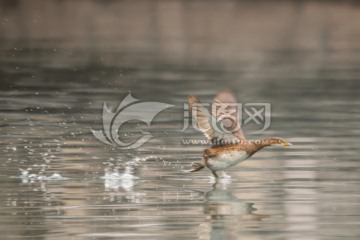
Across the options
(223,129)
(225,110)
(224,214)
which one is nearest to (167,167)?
(223,129)

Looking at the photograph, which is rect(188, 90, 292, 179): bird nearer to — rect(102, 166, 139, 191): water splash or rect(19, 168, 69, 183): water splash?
rect(102, 166, 139, 191): water splash

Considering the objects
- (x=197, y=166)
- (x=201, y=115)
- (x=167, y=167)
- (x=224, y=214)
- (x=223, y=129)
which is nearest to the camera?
(x=224, y=214)

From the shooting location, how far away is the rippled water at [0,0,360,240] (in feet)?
31.0

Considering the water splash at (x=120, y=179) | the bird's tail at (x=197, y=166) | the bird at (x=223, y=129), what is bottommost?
the water splash at (x=120, y=179)

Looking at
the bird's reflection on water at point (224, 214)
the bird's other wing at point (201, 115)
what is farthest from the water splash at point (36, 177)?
the bird's reflection on water at point (224, 214)

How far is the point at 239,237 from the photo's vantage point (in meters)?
8.92

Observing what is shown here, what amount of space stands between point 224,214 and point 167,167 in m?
2.16

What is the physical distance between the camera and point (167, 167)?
1192cm

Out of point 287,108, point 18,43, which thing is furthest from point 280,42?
point 287,108

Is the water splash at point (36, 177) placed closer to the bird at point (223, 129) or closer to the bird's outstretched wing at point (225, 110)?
the bird at point (223, 129)

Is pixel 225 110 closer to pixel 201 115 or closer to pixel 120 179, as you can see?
pixel 201 115

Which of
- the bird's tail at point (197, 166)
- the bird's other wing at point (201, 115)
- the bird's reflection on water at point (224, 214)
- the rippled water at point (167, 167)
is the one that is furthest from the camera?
the bird's tail at point (197, 166)

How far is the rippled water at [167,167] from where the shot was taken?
9453mm

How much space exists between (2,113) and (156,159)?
3.99 m
